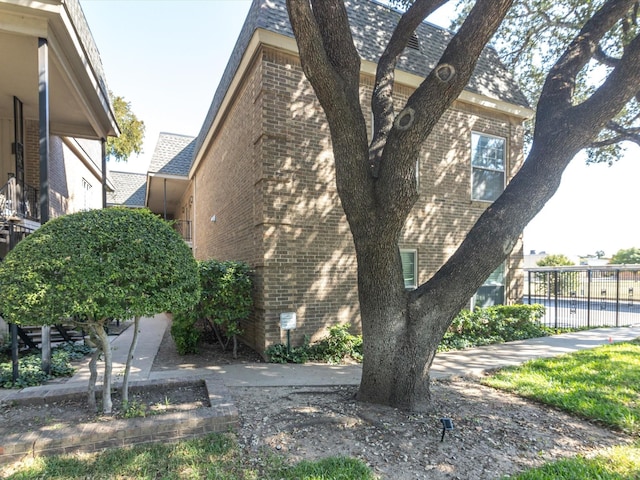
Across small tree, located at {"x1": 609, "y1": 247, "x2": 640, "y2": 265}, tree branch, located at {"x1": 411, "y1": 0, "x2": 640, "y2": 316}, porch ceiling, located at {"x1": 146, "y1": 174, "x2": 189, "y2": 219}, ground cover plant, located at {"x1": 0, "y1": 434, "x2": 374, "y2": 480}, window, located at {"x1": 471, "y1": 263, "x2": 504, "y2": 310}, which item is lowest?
small tree, located at {"x1": 609, "y1": 247, "x2": 640, "y2": 265}

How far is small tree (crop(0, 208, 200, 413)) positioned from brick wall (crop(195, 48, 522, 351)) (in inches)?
109

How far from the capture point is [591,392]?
4863mm

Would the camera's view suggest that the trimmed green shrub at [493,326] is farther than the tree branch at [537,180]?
Yes

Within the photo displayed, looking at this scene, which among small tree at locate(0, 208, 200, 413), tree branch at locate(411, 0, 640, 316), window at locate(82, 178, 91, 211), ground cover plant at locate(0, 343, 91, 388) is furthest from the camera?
window at locate(82, 178, 91, 211)

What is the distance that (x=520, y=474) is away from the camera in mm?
2979

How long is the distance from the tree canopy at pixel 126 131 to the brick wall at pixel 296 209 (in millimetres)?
16846

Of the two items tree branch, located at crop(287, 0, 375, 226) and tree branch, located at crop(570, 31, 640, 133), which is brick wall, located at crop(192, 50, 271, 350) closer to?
tree branch, located at crop(287, 0, 375, 226)

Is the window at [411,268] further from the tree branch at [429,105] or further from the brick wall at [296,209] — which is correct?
the tree branch at [429,105]

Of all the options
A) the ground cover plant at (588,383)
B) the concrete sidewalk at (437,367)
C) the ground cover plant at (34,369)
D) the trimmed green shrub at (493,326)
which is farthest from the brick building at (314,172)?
the ground cover plant at (34,369)

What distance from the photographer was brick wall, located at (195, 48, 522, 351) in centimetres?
662

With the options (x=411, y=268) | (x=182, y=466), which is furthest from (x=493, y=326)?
(x=182, y=466)

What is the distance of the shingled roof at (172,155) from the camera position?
49.7 ft

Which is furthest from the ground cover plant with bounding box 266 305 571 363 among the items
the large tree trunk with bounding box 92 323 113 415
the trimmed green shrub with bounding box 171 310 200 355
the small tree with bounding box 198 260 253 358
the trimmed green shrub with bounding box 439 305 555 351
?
the large tree trunk with bounding box 92 323 113 415

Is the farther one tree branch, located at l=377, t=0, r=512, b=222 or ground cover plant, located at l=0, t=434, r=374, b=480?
tree branch, located at l=377, t=0, r=512, b=222
